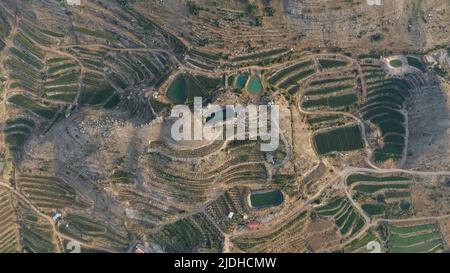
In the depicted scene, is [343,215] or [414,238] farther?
[414,238]

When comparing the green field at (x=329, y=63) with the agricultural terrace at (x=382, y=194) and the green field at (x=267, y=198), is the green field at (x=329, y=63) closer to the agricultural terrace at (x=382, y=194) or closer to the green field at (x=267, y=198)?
the agricultural terrace at (x=382, y=194)

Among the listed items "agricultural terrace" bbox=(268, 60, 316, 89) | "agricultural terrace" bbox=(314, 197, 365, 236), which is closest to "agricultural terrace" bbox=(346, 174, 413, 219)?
"agricultural terrace" bbox=(314, 197, 365, 236)

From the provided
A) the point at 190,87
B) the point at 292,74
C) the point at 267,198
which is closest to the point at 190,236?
the point at 267,198

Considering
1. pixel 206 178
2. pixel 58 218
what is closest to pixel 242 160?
pixel 206 178

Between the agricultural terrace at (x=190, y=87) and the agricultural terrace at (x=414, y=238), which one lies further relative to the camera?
the agricultural terrace at (x=414, y=238)

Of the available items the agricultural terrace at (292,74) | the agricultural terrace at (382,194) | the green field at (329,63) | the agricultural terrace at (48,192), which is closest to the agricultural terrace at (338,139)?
the agricultural terrace at (382,194)

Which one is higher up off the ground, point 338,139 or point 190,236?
point 338,139

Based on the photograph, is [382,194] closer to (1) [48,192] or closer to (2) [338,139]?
(2) [338,139]

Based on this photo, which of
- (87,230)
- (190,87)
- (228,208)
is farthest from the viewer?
(87,230)

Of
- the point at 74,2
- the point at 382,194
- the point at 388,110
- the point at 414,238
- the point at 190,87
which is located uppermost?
the point at 74,2

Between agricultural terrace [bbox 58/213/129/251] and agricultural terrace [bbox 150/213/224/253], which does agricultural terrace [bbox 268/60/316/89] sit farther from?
agricultural terrace [bbox 58/213/129/251]

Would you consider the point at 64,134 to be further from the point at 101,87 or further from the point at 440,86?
the point at 440,86
